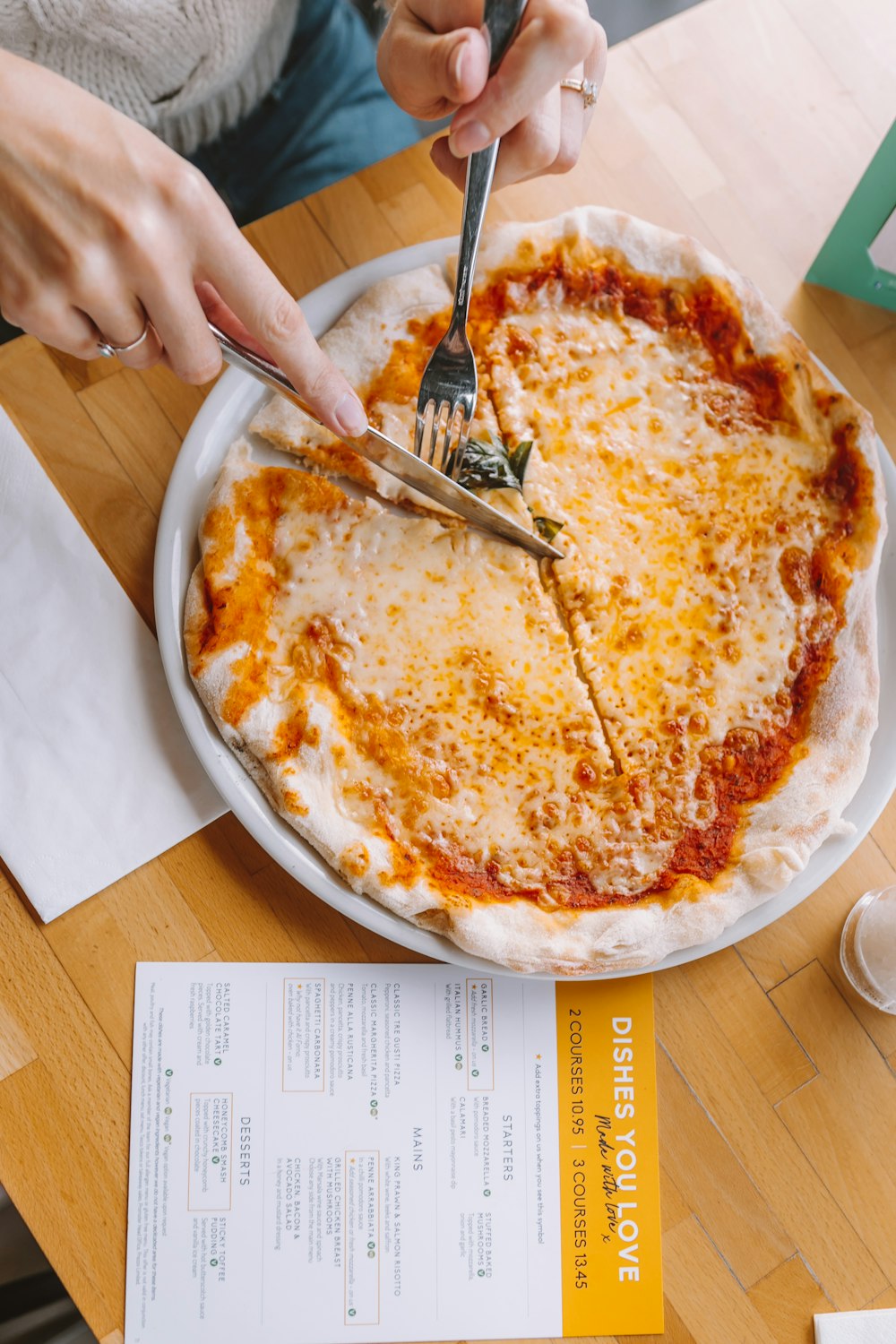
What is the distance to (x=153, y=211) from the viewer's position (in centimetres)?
106

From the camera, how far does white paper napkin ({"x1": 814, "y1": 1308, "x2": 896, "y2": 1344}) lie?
156cm

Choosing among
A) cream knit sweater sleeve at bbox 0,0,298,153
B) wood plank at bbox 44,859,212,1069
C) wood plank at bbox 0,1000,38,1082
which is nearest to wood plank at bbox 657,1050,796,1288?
Result: wood plank at bbox 44,859,212,1069

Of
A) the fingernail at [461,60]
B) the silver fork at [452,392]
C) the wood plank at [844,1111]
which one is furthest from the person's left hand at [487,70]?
the wood plank at [844,1111]

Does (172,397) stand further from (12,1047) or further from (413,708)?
(12,1047)

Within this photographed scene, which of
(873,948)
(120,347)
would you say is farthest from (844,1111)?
(120,347)

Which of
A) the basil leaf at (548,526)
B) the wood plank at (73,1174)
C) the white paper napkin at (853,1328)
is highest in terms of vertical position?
the basil leaf at (548,526)

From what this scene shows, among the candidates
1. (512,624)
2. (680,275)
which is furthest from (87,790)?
(680,275)

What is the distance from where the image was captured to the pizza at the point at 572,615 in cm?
154

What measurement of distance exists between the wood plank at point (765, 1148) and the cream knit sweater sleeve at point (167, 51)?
1.61 m

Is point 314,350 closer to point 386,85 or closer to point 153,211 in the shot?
point 153,211

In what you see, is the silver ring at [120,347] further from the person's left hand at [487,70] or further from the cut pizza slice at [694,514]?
the cut pizza slice at [694,514]

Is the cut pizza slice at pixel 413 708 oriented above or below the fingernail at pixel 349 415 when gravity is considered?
below

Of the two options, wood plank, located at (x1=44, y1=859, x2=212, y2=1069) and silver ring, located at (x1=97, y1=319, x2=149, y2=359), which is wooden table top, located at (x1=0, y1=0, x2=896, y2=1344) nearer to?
wood plank, located at (x1=44, y1=859, x2=212, y2=1069)

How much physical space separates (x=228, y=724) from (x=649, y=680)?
2.20ft
